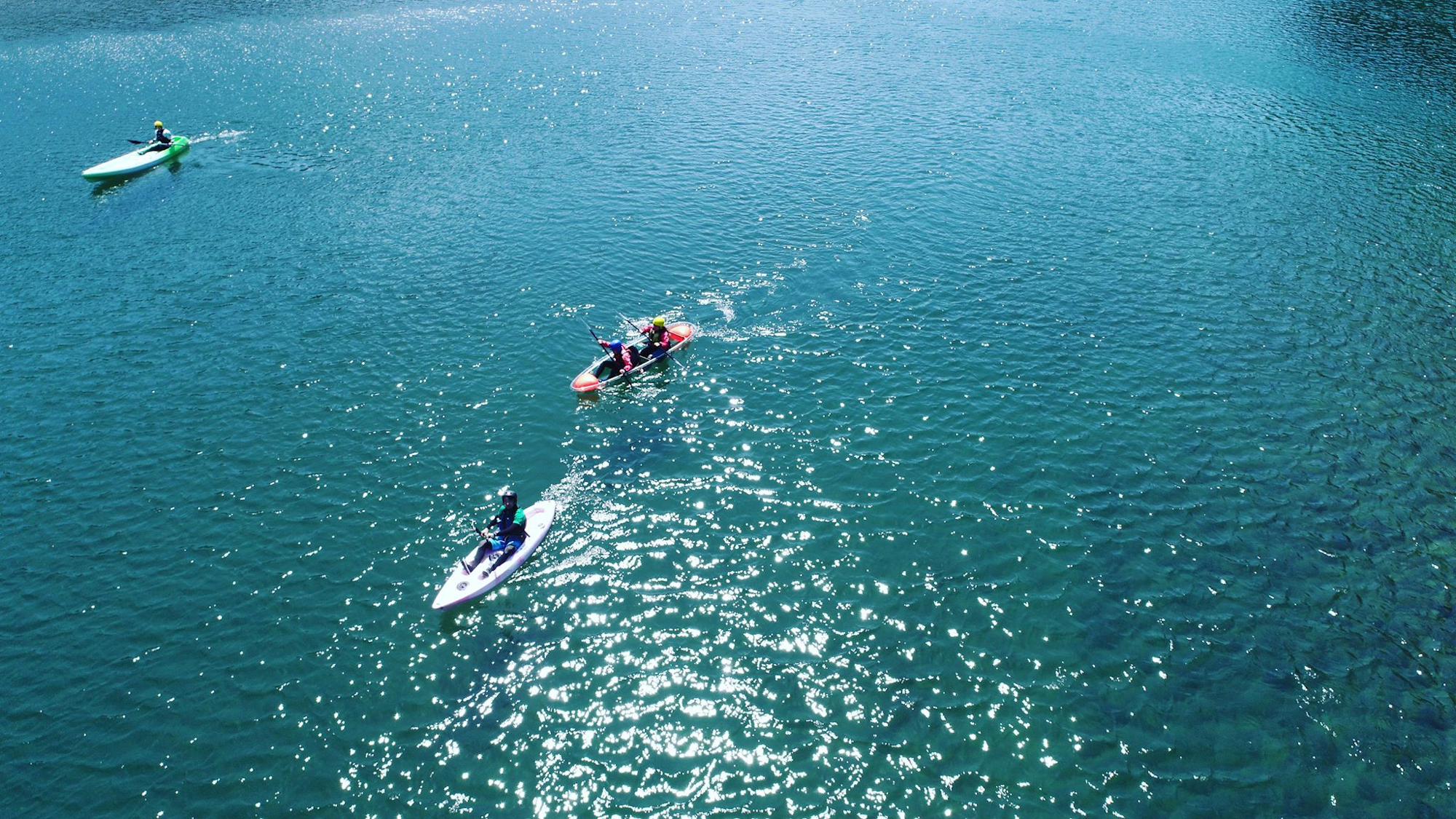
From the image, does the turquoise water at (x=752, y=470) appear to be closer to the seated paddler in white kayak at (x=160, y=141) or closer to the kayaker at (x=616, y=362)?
the kayaker at (x=616, y=362)

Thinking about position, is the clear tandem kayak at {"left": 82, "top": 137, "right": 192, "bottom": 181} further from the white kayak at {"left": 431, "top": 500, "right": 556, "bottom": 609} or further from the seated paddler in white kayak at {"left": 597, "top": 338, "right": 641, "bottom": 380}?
the white kayak at {"left": 431, "top": 500, "right": 556, "bottom": 609}

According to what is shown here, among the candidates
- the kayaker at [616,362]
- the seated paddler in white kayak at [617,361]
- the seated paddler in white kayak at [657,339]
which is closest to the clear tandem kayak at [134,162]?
the seated paddler in white kayak at [617,361]

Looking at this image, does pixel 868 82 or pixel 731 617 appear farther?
pixel 868 82

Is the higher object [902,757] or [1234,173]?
[1234,173]

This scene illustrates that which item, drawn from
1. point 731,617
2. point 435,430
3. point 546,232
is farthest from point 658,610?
point 546,232

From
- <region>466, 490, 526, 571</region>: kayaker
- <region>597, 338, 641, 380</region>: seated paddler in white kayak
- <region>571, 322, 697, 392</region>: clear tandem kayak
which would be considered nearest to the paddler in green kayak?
<region>571, 322, 697, 392</region>: clear tandem kayak

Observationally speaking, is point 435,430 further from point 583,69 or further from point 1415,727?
point 583,69

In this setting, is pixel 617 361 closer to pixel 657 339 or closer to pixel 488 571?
pixel 657 339

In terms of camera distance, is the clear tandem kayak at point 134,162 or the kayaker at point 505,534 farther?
the clear tandem kayak at point 134,162
